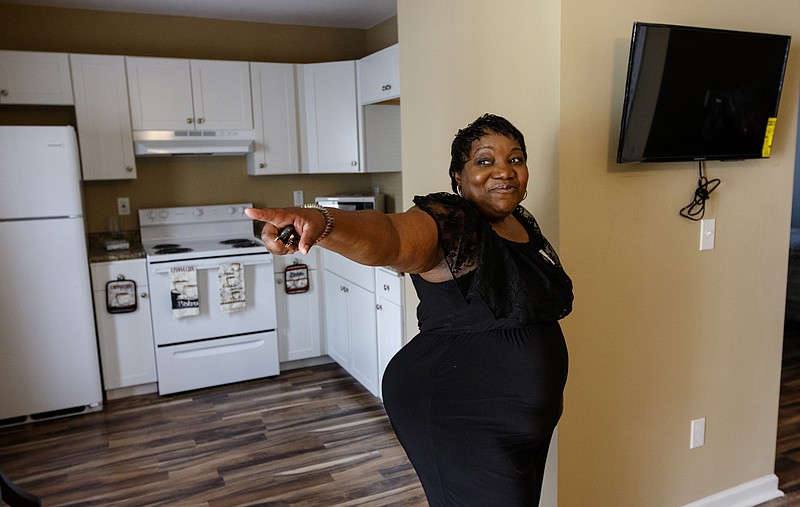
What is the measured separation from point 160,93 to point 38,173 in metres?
0.92

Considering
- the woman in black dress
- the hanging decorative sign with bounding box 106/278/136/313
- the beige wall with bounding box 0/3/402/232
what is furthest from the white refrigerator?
the woman in black dress

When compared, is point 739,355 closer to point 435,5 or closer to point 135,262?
point 435,5

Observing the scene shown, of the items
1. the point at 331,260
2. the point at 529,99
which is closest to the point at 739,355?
the point at 529,99

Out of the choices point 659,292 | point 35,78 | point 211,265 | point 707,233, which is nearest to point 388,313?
point 211,265

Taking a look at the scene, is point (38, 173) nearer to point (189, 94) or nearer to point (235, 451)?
point (189, 94)

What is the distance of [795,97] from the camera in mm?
2309

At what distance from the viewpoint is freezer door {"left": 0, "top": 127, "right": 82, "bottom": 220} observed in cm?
334

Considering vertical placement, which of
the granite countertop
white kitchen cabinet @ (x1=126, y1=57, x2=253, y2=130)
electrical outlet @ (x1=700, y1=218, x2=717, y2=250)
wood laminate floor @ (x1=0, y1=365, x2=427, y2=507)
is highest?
white kitchen cabinet @ (x1=126, y1=57, x2=253, y2=130)

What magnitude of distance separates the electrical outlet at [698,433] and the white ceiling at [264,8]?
9.92 feet

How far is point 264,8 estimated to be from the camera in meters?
4.10

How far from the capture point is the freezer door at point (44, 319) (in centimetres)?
343

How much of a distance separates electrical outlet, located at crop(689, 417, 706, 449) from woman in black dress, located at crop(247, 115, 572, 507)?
115 centimetres

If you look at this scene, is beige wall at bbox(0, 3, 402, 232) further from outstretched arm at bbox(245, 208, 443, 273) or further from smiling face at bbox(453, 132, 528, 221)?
outstretched arm at bbox(245, 208, 443, 273)

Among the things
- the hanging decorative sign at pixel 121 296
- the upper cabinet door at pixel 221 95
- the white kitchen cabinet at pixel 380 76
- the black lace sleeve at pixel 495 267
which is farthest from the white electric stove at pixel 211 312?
the black lace sleeve at pixel 495 267
